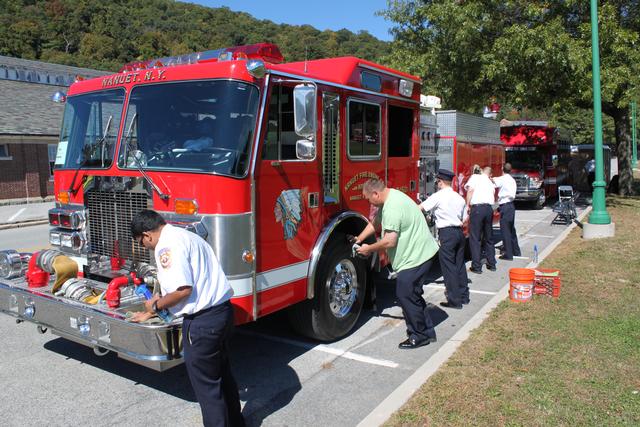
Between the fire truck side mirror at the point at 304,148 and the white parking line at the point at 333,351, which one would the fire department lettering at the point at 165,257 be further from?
the white parking line at the point at 333,351

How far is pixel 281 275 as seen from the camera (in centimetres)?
447

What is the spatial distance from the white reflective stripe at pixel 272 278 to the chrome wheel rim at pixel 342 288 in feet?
1.78

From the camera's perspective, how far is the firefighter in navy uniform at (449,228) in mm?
6535

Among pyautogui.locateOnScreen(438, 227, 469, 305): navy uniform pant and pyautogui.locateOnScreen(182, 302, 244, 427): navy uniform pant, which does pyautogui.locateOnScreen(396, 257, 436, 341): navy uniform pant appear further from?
pyautogui.locateOnScreen(182, 302, 244, 427): navy uniform pant

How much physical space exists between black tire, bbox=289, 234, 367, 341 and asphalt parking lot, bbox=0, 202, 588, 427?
232mm

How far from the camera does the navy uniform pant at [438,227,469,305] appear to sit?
6.57 metres

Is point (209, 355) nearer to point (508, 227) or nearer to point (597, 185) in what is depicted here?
point (508, 227)

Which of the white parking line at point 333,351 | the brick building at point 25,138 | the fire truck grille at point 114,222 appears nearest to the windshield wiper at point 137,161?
the fire truck grille at point 114,222

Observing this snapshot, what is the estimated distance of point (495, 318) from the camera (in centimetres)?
592

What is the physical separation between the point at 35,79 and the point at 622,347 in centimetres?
2940

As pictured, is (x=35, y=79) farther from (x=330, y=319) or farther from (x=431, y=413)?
(x=431, y=413)

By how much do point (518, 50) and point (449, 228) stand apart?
32.7 feet

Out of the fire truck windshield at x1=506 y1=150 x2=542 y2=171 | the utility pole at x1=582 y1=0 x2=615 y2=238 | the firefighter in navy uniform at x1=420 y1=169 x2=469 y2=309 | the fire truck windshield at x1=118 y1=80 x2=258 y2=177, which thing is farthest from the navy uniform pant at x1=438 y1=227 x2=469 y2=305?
the fire truck windshield at x1=506 y1=150 x2=542 y2=171

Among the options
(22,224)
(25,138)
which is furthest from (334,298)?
(25,138)
